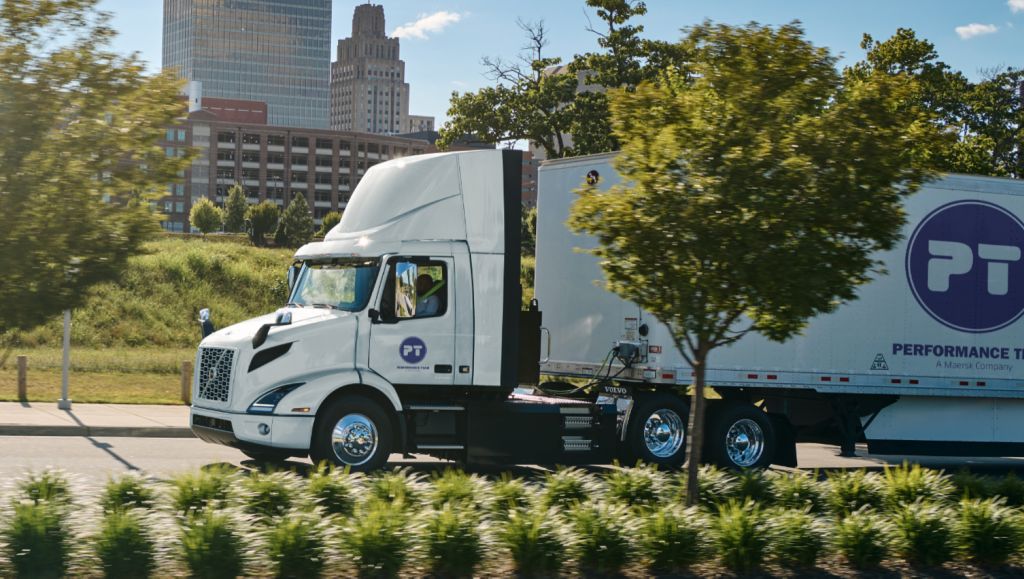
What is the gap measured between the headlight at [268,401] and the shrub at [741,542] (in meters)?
6.02

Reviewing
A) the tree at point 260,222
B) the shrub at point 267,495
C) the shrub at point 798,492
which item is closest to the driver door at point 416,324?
the shrub at point 267,495

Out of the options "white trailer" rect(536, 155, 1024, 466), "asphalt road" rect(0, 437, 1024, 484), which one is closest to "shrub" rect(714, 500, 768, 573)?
"asphalt road" rect(0, 437, 1024, 484)

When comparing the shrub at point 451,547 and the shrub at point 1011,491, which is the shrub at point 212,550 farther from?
the shrub at point 1011,491

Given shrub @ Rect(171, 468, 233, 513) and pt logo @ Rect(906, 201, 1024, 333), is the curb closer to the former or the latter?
shrub @ Rect(171, 468, 233, 513)

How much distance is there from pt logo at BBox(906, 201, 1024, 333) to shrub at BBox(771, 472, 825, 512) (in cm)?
712

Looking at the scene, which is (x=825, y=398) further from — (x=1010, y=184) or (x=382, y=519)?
(x=382, y=519)

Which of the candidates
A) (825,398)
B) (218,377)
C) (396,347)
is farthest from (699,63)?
(825,398)

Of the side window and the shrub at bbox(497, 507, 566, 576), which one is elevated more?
the side window

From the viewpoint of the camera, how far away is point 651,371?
14812 mm

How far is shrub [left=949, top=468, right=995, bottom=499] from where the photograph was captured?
10523mm

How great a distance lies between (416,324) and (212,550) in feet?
21.4

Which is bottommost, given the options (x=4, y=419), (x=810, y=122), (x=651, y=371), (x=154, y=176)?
(x=4, y=419)

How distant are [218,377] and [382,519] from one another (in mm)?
5997

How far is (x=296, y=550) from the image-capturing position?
7.35m
